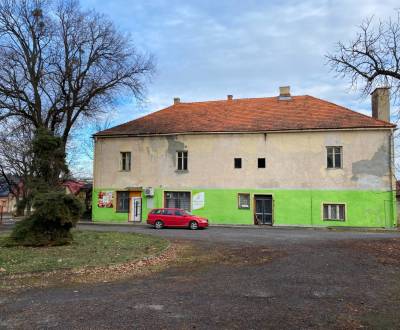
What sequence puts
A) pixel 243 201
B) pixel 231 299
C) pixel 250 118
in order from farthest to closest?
pixel 250 118
pixel 243 201
pixel 231 299

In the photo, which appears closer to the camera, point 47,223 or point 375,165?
point 47,223

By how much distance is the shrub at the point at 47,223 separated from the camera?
48.0 ft

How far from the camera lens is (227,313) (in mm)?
6559

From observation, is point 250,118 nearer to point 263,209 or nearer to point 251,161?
point 251,161

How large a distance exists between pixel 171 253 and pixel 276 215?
1683cm

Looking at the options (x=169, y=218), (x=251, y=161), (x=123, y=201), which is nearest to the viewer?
(x=169, y=218)

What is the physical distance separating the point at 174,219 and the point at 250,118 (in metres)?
11.0

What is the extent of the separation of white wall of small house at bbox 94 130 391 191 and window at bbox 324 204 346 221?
1.37 metres

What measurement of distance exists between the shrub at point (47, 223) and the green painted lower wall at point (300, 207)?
54.1 feet

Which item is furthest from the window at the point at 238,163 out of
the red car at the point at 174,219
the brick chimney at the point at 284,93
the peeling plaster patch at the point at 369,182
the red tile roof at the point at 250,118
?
the peeling plaster patch at the point at 369,182

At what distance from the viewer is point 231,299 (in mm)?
7461

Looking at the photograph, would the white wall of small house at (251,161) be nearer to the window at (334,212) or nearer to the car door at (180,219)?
the window at (334,212)

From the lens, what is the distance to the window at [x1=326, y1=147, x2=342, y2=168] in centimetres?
2909

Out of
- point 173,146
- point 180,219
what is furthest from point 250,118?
point 180,219
